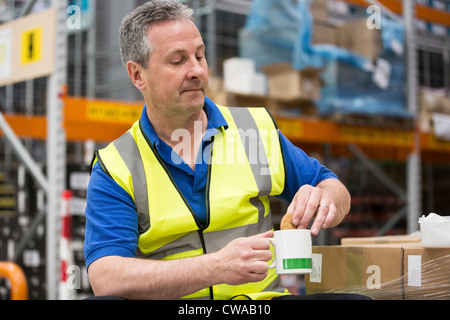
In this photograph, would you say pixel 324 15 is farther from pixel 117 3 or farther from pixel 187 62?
pixel 187 62

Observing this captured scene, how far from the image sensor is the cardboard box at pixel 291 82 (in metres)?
5.12

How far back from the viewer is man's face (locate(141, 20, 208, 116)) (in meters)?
1.62

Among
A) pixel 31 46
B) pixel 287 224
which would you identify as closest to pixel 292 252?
pixel 287 224

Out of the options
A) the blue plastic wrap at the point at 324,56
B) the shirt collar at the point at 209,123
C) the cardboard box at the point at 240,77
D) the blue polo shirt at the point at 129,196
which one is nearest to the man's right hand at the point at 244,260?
the blue polo shirt at the point at 129,196

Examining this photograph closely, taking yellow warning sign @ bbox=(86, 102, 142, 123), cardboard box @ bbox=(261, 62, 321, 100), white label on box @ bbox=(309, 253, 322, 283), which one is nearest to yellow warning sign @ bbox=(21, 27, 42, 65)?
yellow warning sign @ bbox=(86, 102, 142, 123)

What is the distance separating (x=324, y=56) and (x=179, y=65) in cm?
381

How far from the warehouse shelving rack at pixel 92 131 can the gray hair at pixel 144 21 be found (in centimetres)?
242

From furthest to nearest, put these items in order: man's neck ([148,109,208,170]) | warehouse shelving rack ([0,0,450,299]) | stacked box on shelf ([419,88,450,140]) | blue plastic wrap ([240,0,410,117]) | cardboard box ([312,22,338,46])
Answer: stacked box on shelf ([419,88,450,140])
cardboard box ([312,22,338,46])
blue plastic wrap ([240,0,410,117])
warehouse shelving rack ([0,0,450,299])
man's neck ([148,109,208,170])

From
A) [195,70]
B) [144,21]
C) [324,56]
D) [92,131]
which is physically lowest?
[195,70]

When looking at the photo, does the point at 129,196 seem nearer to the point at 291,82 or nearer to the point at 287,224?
the point at 287,224

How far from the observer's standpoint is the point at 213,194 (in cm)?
162

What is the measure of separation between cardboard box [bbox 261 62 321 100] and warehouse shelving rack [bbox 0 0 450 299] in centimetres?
21

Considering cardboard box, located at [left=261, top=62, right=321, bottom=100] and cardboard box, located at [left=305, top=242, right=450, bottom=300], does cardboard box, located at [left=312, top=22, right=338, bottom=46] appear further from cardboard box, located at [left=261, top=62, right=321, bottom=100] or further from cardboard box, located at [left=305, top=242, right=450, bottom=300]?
cardboard box, located at [left=305, top=242, right=450, bottom=300]

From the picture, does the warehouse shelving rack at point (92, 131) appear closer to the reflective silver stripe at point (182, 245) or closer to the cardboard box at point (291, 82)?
the cardboard box at point (291, 82)
